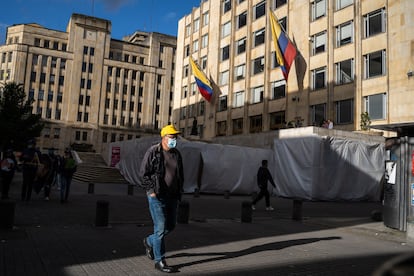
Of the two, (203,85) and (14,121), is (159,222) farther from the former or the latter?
(203,85)

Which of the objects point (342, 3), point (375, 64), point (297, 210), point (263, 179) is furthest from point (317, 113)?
point (297, 210)

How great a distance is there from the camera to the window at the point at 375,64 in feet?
85.7

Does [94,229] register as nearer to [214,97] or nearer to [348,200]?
[348,200]

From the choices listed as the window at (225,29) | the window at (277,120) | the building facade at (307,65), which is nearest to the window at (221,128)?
the building facade at (307,65)

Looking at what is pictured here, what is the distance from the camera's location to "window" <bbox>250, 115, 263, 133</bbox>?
36.2 meters

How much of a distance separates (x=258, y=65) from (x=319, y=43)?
7.52 metres

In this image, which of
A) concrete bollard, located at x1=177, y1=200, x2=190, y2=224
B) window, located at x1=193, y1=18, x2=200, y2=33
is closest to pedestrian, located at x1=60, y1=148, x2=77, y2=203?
concrete bollard, located at x1=177, y1=200, x2=190, y2=224

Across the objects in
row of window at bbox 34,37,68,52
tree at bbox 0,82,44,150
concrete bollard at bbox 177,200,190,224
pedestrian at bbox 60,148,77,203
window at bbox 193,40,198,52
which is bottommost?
concrete bollard at bbox 177,200,190,224

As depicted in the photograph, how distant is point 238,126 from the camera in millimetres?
39188

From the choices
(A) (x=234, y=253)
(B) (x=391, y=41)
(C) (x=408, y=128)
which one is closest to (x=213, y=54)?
(B) (x=391, y=41)

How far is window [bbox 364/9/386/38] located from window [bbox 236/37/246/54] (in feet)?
46.3

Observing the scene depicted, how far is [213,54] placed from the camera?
143 feet

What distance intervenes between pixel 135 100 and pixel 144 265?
2945 inches

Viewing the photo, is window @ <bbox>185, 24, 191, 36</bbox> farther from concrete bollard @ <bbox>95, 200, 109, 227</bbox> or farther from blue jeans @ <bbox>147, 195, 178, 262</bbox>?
blue jeans @ <bbox>147, 195, 178, 262</bbox>
